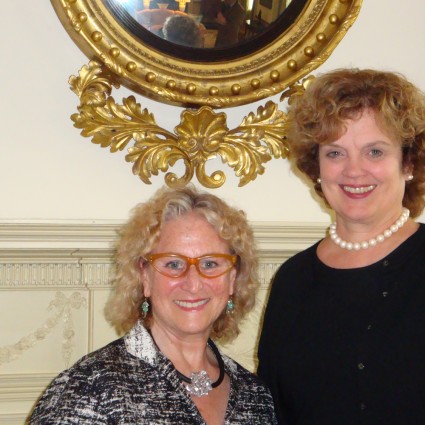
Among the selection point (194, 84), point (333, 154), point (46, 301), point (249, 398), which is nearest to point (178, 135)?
point (194, 84)

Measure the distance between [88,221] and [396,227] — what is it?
999 mm

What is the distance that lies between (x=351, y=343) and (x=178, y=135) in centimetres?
103

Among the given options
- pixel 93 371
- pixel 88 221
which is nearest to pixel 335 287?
pixel 93 371

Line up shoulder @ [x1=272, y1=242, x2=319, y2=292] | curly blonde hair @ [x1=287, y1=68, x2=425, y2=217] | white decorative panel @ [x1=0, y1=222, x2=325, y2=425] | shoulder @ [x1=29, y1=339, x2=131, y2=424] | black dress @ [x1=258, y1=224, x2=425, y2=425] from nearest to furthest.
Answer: shoulder @ [x1=29, y1=339, x2=131, y2=424] → black dress @ [x1=258, y1=224, x2=425, y2=425] → curly blonde hair @ [x1=287, y1=68, x2=425, y2=217] → shoulder @ [x1=272, y1=242, x2=319, y2=292] → white decorative panel @ [x1=0, y1=222, x2=325, y2=425]

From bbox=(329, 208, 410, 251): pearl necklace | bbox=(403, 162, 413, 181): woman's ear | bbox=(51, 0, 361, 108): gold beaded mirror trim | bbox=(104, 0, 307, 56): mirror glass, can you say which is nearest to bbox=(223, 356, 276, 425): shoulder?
bbox=(329, 208, 410, 251): pearl necklace

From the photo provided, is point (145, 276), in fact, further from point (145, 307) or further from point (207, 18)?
point (207, 18)

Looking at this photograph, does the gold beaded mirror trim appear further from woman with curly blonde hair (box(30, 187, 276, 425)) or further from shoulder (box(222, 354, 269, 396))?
shoulder (box(222, 354, 269, 396))

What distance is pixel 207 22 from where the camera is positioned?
2.58 metres

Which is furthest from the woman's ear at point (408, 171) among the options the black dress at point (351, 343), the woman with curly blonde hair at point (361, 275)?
the black dress at point (351, 343)

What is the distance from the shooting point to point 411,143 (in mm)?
1892

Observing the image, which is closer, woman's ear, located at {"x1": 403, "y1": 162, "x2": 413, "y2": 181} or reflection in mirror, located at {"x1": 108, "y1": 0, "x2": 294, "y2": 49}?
woman's ear, located at {"x1": 403, "y1": 162, "x2": 413, "y2": 181}

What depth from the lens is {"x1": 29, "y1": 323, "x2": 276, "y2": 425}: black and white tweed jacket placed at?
63.2 inches

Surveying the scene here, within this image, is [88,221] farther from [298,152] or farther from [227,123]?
[298,152]

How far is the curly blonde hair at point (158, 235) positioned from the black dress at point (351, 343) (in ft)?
Result: 0.64
